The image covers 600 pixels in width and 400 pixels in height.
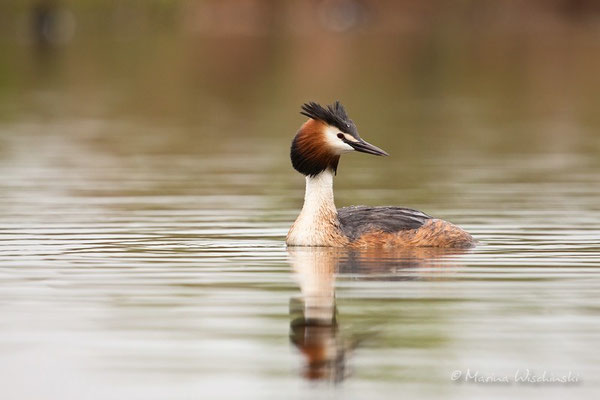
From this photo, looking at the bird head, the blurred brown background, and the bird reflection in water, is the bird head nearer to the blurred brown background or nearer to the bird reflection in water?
the bird reflection in water

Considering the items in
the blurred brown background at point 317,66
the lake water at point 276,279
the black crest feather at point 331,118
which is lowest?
the lake water at point 276,279

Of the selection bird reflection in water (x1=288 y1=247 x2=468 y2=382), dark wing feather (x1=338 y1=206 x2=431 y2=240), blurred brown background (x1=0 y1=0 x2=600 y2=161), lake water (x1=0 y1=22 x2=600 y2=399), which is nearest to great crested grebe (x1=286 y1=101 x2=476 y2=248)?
dark wing feather (x1=338 y1=206 x2=431 y2=240)

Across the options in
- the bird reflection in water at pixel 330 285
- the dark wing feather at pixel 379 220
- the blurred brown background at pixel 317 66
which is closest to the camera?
the bird reflection in water at pixel 330 285

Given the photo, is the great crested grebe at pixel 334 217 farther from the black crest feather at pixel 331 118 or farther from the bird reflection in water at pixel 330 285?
the bird reflection in water at pixel 330 285

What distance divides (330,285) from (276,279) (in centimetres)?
57

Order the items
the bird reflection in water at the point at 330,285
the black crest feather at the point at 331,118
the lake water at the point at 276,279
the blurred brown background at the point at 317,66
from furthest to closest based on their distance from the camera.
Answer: the blurred brown background at the point at 317,66, the black crest feather at the point at 331,118, the bird reflection in water at the point at 330,285, the lake water at the point at 276,279

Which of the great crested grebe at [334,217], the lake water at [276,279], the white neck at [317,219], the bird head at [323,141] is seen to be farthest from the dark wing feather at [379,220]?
the bird head at [323,141]

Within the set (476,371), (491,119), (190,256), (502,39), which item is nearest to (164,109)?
(491,119)

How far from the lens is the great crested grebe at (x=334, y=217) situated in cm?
1595

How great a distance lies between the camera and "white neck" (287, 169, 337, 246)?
629 inches

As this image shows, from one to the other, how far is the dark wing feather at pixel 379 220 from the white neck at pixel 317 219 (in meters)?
0.18

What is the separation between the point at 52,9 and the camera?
315 feet

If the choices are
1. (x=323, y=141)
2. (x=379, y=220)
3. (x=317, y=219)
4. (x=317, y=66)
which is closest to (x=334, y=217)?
(x=317, y=219)

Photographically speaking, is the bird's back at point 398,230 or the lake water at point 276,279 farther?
the bird's back at point 398,230
